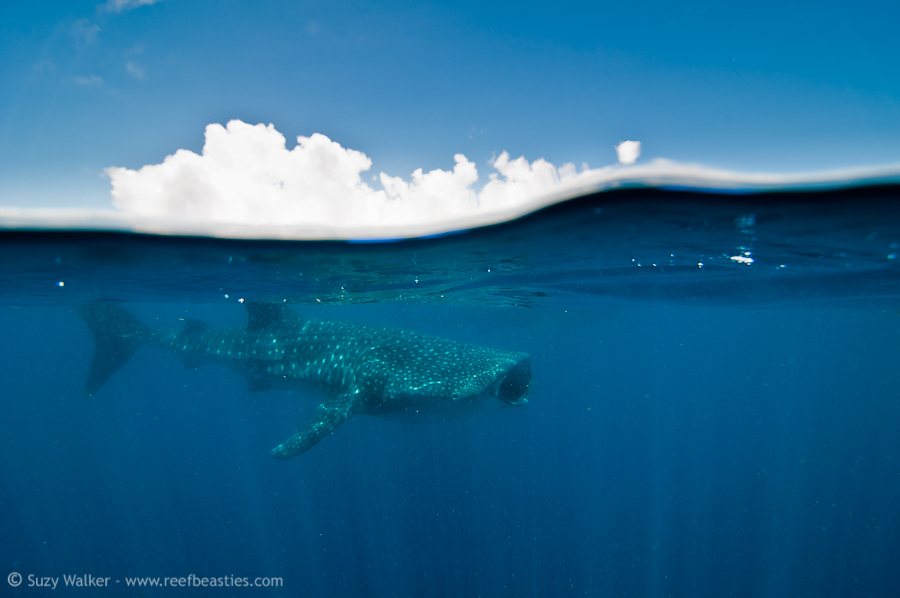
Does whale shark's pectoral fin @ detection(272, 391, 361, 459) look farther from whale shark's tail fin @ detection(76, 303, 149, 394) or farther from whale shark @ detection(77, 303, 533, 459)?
whale shark's tail fin @ detection(76, 303, 149, 394)

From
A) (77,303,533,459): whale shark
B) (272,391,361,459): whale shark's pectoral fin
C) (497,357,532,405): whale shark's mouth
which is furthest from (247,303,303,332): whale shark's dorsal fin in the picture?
(497,357,532,405): whale shark's mouth

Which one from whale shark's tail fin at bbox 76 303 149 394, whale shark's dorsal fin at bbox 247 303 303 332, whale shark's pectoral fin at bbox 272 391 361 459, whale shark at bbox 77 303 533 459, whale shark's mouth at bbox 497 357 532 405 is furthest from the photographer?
whale shark's tail fin at bbox 76 303 149 394

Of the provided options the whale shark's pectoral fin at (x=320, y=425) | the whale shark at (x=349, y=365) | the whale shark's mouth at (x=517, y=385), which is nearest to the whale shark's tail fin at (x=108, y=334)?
the whale shark at (x=349, y=365)

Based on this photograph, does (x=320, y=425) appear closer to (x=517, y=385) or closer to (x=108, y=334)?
(x=517, y=385)

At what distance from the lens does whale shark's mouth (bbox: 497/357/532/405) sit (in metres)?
7.73

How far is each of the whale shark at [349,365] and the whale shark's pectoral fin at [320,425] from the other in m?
0.02

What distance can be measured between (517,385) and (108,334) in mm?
15225

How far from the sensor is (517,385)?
8062 mm

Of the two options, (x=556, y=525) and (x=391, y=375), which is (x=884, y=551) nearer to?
(x=556, y=525)

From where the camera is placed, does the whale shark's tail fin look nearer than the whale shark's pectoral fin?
No

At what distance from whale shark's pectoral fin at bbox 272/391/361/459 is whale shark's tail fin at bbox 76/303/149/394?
10.4 meters

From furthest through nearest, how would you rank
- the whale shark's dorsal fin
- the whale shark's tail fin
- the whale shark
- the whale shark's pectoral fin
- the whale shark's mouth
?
1. the whale shark's tail fin
2. the whale shark's dorsal fin
3. the whale shark's mouth
4. the whale shark
5. the whale shark's pectoral fin

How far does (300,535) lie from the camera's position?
14789 mm

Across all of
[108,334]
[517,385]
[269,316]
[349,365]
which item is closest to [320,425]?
[349,365]
